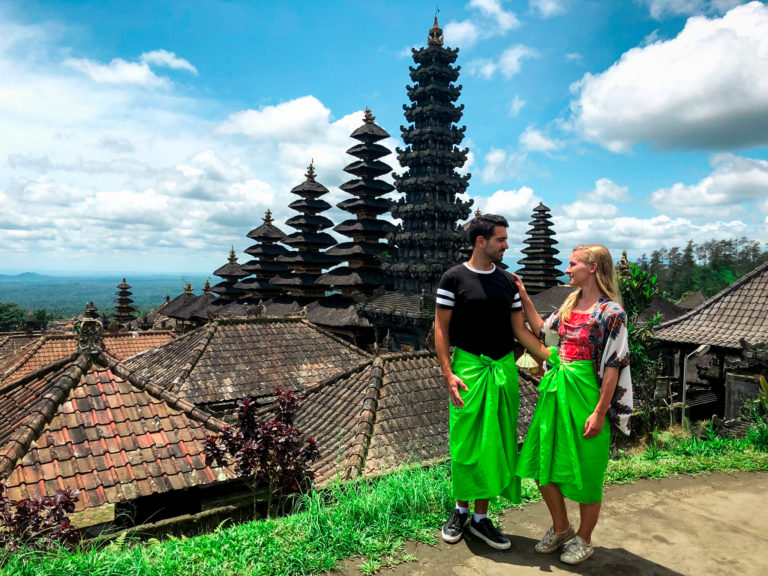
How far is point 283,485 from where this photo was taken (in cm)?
532

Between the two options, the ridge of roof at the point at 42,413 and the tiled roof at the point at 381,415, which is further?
the tiled roof at the point at 381,415

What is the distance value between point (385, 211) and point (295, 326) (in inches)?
690

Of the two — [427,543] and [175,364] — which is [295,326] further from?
[427,543]

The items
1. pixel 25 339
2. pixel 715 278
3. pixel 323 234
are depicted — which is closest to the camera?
pixel 25 339

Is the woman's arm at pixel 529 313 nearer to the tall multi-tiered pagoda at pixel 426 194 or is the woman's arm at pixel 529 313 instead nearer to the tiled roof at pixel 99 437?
the tiled roof at pixel 99 437

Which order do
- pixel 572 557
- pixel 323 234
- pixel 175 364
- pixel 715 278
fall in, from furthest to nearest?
pixel 715 278, pixel 323 234, pixel 175 364, pixel 572 557

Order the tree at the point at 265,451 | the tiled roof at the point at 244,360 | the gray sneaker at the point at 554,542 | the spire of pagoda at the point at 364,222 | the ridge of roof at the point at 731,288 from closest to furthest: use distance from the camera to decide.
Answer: the gray sneaker at the point at 554,542 → the tree at the point at 265,451 → the tiled roof at the point at 244,360 → the ridge of roof at the point at 731,288 → the spire of pagoda at the point at 364,222

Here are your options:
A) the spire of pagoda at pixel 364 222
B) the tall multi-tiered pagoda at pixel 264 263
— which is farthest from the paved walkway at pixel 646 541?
the tall multi-tiered pagoda at pixel 264 263

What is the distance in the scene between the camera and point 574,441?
3.23m

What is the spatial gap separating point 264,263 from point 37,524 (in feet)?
111

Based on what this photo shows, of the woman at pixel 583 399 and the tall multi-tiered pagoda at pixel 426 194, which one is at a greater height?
the tall multi-tiered pagoda at pixel 426 194

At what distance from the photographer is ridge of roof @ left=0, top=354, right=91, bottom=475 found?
528 centimetres

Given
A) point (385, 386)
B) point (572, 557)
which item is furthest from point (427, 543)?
point (385, 386)

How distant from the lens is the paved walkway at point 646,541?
3229mm
